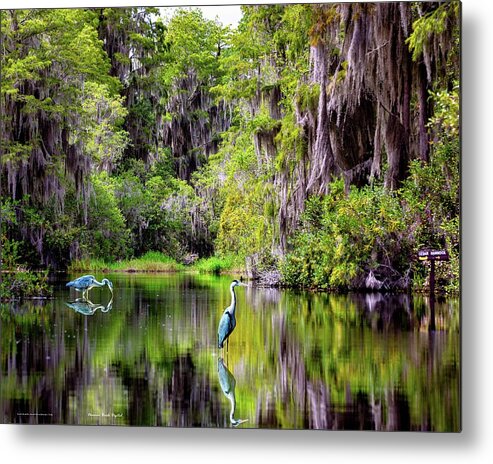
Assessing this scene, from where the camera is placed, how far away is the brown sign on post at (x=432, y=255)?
595 cm

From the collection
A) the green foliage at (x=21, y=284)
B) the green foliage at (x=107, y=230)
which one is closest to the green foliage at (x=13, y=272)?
the green foliage at (x=21, y=284)

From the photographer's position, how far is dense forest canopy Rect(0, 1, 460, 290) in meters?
6.31

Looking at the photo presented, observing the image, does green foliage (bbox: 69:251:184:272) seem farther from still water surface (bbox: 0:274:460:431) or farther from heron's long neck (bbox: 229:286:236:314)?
heron's long neck (bbox: 229:286:236:314)

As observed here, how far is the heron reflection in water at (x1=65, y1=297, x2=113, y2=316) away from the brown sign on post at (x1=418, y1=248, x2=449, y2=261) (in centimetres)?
198

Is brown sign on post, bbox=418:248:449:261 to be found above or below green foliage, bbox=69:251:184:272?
above

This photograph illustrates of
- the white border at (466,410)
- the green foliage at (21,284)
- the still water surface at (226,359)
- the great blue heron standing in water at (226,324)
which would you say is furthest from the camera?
the green foliage at (21,284)

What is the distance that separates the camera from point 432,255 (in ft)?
19.8

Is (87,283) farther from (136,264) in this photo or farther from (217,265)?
(217,265)

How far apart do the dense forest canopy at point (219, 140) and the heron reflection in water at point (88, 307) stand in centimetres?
29

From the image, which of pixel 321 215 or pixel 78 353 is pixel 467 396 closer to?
pixel 321 215

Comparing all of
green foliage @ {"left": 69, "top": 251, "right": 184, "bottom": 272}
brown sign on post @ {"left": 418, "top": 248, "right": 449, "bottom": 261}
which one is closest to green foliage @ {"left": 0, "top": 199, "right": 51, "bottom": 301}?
green foliage @ {"left": 69, "top": 251, "right": 184, "bottom": 272}

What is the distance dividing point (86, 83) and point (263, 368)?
2.28m

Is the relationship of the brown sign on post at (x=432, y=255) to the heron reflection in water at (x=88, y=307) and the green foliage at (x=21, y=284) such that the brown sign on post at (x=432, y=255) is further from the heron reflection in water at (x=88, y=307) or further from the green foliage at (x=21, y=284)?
the green foliage at (x=21, y=284)

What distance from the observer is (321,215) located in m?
6.61
